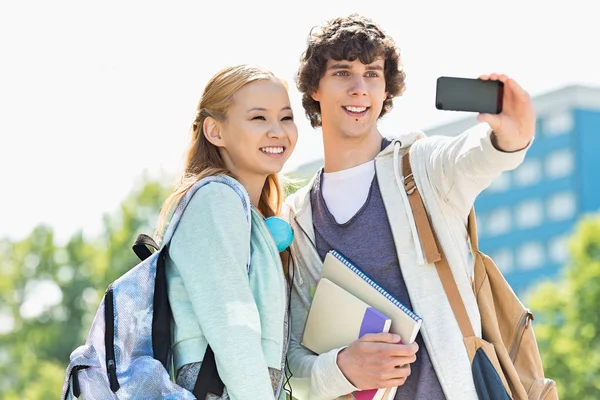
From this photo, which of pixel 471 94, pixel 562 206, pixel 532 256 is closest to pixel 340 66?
pixel 471 94

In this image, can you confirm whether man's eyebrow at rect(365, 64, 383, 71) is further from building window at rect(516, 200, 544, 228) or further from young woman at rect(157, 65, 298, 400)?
building window at rect(516, 200, 544, 228)

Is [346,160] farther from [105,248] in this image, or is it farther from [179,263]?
[105,248]

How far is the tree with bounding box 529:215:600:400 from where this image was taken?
26188mm

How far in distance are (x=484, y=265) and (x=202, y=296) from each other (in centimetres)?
119

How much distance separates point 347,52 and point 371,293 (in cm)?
100

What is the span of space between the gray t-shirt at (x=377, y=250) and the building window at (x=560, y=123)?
212 feet

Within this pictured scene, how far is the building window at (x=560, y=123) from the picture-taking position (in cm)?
6712

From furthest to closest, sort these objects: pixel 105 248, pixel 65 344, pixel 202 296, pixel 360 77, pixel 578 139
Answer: pixel 578 139 → pixel 65 344 → pixel 105 248 → pixel 360 77 → pixel 202 296

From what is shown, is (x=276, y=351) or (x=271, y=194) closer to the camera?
(x=276, y=351)

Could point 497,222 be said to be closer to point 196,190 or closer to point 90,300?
point 90,300

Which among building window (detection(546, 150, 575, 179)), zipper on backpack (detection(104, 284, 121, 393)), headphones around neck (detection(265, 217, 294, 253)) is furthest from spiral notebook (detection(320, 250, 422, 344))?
building window (detection(546, 150, 575, 179))

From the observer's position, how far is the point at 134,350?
3.68m

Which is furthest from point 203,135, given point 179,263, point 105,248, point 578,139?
point 578,139

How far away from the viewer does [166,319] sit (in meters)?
3.73
